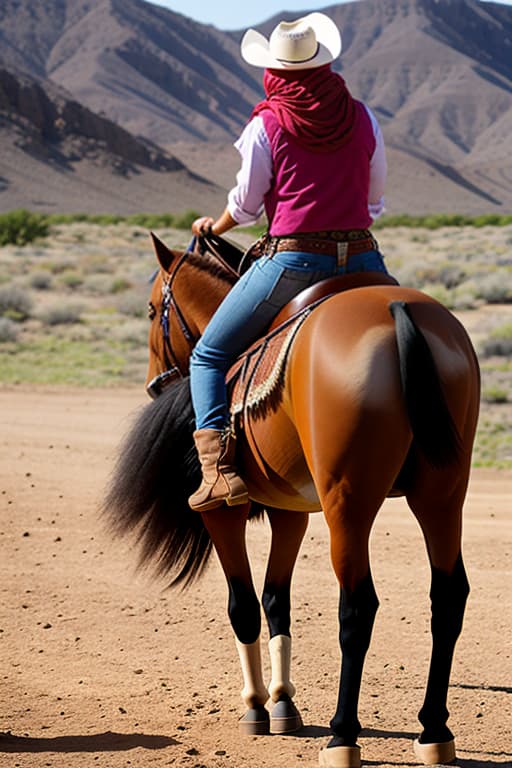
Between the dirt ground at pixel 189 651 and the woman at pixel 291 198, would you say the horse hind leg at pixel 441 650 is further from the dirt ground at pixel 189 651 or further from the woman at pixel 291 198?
the woman at pixel 291 198

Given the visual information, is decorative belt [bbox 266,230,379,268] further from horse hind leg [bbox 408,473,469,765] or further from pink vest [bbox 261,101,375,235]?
horse hind leg [bbox 408,473,469,765]

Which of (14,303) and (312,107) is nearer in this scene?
(312,107)

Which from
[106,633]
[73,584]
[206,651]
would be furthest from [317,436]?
[73,584]

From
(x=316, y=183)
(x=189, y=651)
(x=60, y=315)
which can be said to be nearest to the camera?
(x=316, y=183)

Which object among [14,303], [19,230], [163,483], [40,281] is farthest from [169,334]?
[19,230]

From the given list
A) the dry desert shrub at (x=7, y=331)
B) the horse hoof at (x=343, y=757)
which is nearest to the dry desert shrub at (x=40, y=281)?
the dry desert shrub at (x=7, y=331)

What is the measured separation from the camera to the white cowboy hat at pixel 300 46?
504cm

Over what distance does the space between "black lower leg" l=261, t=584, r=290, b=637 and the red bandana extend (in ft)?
7.37

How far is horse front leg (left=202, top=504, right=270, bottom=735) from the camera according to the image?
539 centimetres

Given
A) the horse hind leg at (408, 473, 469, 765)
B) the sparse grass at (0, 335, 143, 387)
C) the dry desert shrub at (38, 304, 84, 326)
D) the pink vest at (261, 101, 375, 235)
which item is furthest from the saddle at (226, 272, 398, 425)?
the dry desert shrub at (38, 304, 84, 326)

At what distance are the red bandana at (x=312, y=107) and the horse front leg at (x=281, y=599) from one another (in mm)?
1901

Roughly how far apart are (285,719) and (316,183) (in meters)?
2.54

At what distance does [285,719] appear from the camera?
555 cm

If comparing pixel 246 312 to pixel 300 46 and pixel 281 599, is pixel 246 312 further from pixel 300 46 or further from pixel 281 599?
pixel 281 599
